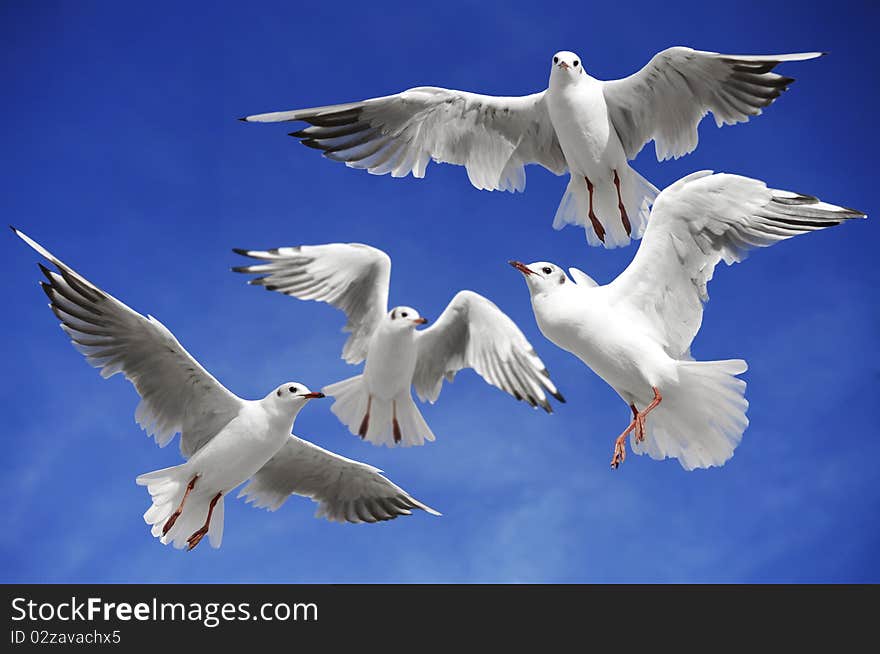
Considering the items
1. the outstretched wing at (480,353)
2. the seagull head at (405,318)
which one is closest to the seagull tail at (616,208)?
the outstretched wing at (480,353)

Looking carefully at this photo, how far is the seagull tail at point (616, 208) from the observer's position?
5.67m

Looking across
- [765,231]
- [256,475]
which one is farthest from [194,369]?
[765,231]

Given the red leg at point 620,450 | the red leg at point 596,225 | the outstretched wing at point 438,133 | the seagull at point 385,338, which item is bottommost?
the red leg at point 620,450

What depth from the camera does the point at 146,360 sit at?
5.06 m

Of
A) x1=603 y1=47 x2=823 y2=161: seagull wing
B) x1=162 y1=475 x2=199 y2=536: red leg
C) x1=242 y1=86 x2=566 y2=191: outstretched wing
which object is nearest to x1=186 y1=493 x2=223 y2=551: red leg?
x1=162 y1=475 x2=199 y2=536: red leg

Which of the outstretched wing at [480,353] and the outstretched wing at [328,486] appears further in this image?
the outstretched wing at [328,486]

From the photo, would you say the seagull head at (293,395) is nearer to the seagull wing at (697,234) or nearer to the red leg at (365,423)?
the red leg at (365,423)

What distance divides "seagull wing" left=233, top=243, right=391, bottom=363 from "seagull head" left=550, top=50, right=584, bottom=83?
1.24 m

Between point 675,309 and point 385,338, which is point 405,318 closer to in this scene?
point 385,338

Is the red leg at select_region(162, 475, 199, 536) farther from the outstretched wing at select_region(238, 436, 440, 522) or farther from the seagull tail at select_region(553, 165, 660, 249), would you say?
the seagull tail at select_region(553, 165, 660, 249)

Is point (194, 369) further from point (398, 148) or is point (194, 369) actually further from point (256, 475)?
point (398, 148)

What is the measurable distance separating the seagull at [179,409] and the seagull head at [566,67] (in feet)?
6.33

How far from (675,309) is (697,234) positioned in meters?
0.33

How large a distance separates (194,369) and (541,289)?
165 centimetres
